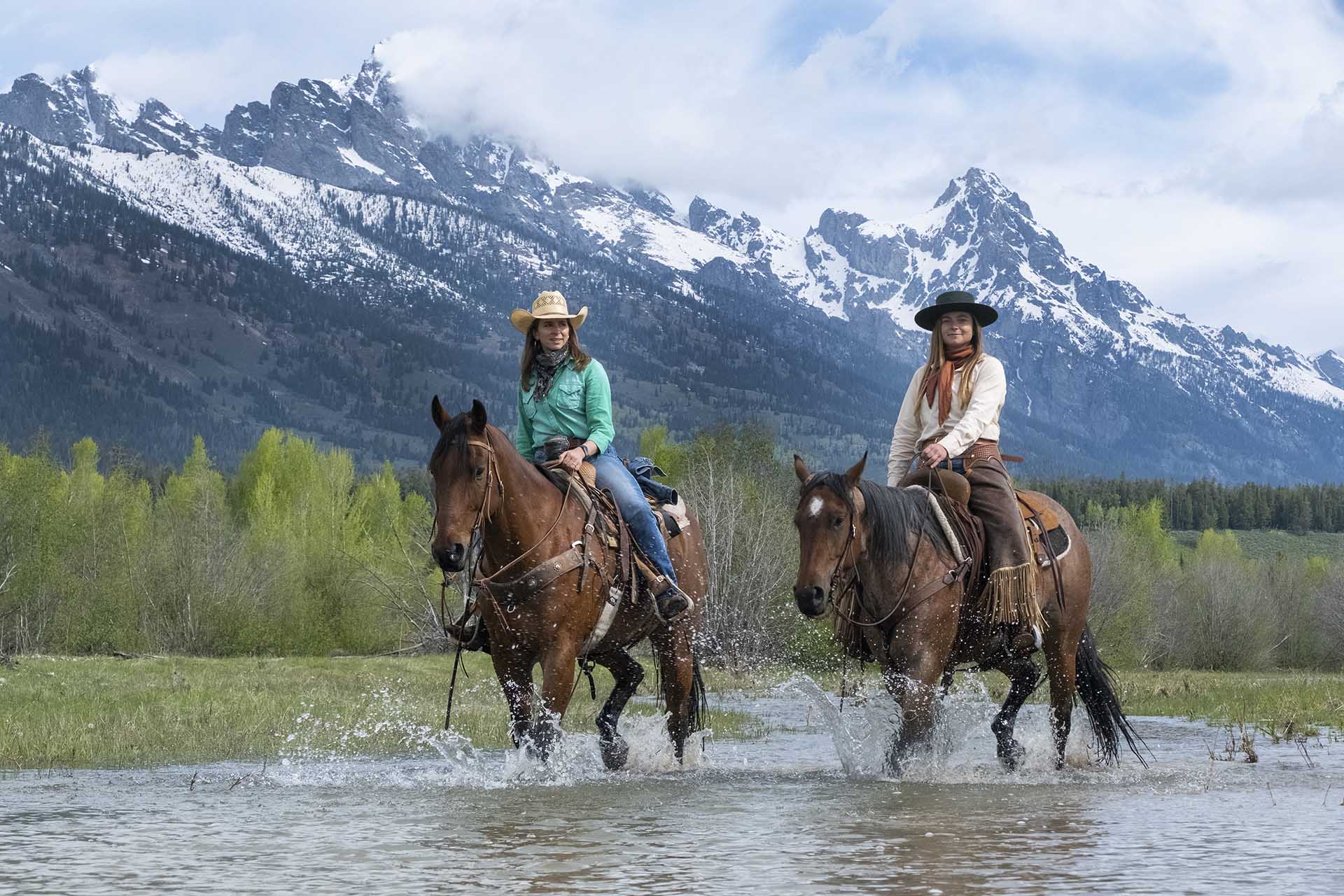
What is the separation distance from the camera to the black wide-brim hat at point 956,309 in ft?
39.7

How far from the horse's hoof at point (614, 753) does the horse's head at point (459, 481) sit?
2840 mm

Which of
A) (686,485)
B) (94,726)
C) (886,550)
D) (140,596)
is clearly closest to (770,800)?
(886,550)

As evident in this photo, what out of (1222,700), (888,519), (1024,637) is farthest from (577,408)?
(1222,700)

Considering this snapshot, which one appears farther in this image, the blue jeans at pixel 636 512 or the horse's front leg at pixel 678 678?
the horse's front leg at pixel 678 678

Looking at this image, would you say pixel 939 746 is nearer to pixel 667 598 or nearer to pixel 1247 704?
pixel 667 598

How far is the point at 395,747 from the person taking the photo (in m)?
15.0

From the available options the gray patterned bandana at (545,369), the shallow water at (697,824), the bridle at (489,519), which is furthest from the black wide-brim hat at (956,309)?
the bridle at (489,519)

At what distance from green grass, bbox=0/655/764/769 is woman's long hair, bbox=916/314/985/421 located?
16.7 feet

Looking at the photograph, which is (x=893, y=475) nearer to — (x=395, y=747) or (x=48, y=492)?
(x=395, y=747)

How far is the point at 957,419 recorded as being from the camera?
11875mm

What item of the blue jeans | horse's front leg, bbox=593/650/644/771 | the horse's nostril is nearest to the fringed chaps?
the horse's nostril

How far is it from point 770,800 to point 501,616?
233 cm

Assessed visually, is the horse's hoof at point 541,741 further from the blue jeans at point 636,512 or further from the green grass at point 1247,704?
the green grass at point 1247,704

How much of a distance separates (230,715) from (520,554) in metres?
8.56
